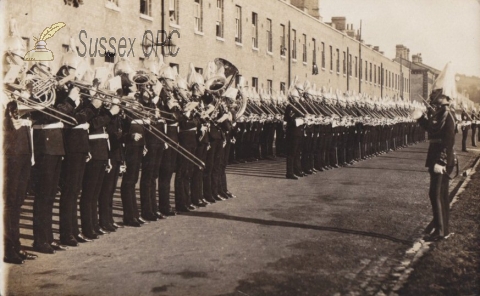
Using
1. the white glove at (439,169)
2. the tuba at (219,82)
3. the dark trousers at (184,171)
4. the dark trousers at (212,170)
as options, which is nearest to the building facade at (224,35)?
the tuba at (219,82)

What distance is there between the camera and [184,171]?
11.9m

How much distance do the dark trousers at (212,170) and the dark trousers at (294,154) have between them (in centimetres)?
484

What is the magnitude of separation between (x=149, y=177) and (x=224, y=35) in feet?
69.7

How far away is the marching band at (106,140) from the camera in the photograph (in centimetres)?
780

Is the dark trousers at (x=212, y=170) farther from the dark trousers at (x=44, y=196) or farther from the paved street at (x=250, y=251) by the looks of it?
the dark trousers at (x=44, y=196)

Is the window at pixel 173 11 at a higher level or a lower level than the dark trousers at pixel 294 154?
higher

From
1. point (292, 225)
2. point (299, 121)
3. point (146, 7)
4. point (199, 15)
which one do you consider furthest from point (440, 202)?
point (199, 15)

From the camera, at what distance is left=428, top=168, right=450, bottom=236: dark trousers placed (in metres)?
9.27

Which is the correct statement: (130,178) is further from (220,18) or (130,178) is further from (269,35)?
(269,35)

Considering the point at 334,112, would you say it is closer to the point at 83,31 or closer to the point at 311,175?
the point at 311,175

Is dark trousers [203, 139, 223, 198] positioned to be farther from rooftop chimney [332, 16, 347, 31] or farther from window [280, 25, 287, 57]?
rooftop chimney [332, 16, 347, 31]

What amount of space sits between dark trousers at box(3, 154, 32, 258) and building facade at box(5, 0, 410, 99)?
384 inches

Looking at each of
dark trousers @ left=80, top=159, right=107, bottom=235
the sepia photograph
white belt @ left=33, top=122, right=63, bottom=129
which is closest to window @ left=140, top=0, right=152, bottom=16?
the sepia photograph

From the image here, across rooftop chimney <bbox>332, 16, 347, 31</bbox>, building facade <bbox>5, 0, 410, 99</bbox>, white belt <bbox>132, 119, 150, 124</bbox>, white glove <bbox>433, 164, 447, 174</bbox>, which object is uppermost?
rooftop chimney <bbox>332, 16, 347, 31</bbox>
